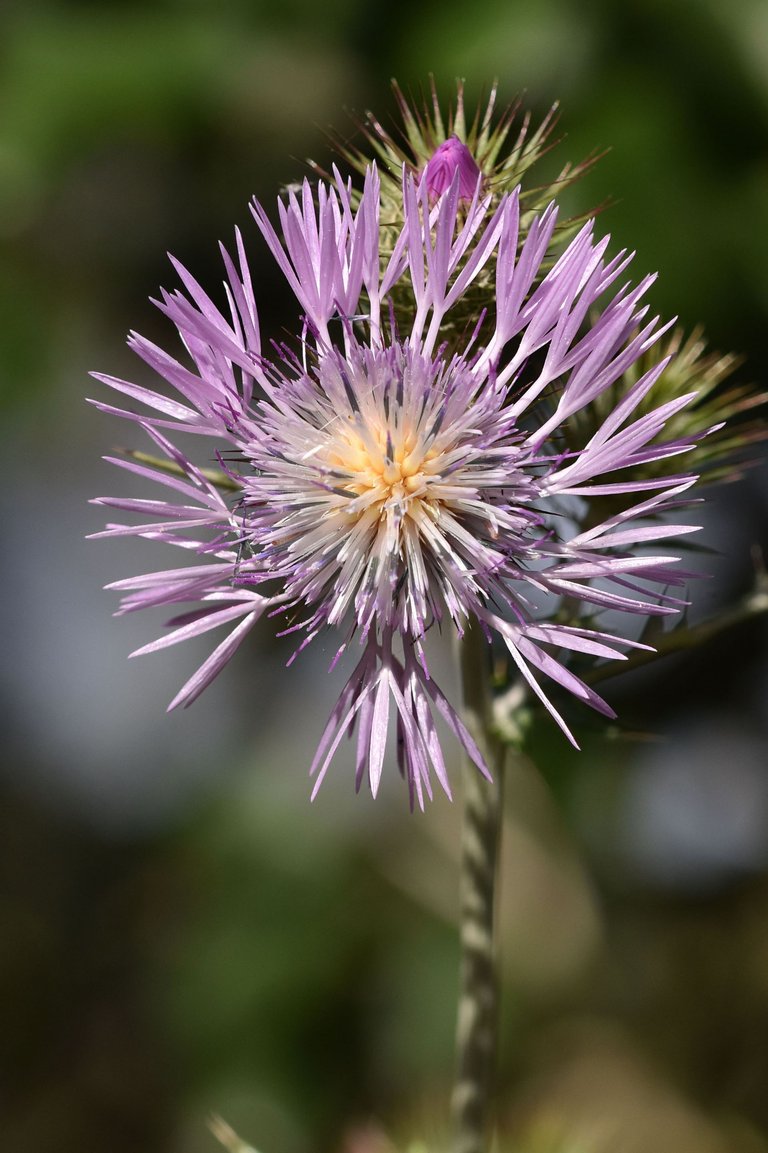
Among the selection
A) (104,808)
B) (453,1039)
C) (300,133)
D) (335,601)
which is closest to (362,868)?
(453,1039)

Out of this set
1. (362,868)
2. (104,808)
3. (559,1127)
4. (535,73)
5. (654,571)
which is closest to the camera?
(654,571)

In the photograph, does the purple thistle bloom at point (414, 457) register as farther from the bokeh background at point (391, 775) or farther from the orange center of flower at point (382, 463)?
the bokeh background at point (391, 775)

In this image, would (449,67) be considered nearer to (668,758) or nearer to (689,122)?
(689,122)

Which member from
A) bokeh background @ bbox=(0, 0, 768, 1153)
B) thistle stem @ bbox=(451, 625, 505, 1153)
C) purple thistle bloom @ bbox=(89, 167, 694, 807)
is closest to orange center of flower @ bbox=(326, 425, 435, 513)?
purple thistle bloom @ bbox=(89, 167, 694, 807)

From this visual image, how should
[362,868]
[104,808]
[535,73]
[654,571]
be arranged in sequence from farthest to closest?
[104,808]
[362,868]
[535,73]
[654,571]

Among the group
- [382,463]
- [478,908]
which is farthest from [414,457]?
[478,908]

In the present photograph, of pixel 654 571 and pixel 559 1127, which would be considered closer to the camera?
pixel 654 571

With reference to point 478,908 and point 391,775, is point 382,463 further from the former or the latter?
point 391,775
